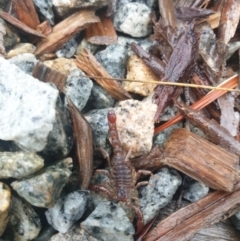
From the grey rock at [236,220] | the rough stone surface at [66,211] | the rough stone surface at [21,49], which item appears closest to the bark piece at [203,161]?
the grey rock at [236,220]

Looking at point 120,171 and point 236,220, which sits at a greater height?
point 120,171

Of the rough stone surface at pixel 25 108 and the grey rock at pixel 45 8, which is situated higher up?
the grey rock at pixel 45 8

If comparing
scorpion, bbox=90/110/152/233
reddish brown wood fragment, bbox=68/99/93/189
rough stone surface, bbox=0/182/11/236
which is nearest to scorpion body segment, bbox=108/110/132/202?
scorpion, bbox=90/110/152/233

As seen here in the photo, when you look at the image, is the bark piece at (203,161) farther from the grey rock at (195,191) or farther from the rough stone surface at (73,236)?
the rough stone surface at (73,236)

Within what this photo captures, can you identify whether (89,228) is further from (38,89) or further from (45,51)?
(45,51)

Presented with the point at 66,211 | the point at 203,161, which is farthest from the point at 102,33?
the point at 66,211

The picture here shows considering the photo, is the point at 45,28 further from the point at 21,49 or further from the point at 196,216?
the point at 196,216

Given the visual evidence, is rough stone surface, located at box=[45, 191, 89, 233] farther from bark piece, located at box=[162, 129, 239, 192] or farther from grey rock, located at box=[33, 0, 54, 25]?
grey rock, located at box=[33, 0, 54, 25]
